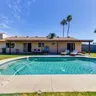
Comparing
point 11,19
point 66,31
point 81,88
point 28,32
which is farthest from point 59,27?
point 81,88

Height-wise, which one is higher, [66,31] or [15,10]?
[15,10]

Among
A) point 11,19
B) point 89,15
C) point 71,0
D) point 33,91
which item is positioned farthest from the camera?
point 11,19

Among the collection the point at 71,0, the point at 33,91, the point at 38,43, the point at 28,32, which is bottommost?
the point at 33,91

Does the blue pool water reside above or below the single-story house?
below

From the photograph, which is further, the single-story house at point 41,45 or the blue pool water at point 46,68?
the single-story house at point 41,45

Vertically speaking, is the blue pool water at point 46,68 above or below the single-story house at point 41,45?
below

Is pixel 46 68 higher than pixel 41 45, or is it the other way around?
pixel 41 45

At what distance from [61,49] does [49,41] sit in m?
2.95

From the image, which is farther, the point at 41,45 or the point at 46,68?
the point at 41,45

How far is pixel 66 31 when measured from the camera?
4578 centimetres

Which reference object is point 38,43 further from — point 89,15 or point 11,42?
point 89,15

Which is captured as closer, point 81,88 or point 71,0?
point 81,88

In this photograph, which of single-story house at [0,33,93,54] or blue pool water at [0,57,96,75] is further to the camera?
single-story house at [0,33,93,54]

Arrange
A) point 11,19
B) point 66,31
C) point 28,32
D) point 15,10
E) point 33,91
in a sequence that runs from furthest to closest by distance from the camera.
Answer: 1. point 66,31
2. point 28,32
3. point 11,19
4. point 15,10
5. point 33,91
